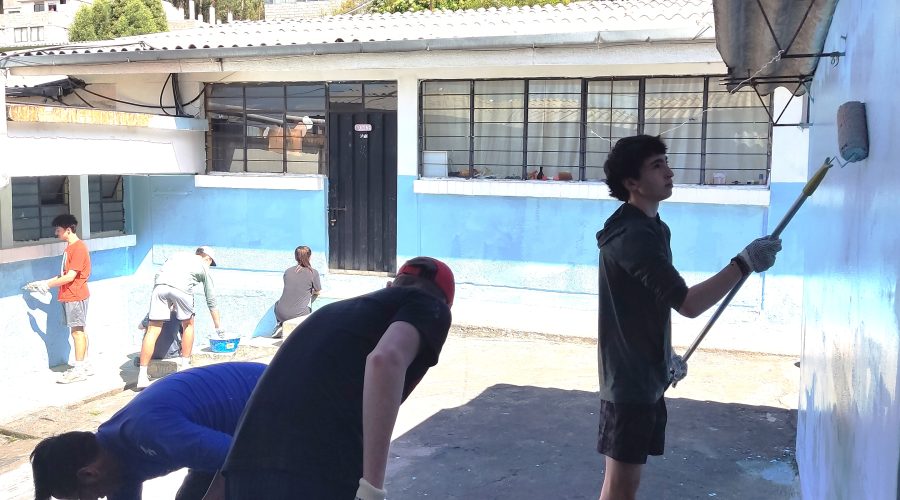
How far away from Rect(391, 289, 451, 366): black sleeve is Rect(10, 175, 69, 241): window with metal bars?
344 inches

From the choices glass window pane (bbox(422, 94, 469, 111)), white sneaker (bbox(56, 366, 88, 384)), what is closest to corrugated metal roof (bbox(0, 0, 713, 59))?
glass window pane (bbox(422, 94, 469, 111))

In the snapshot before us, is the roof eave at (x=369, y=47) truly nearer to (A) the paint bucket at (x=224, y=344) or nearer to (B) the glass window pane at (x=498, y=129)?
(B) the glass window pane at (x=498, y=129)

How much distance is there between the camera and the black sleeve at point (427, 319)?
227 centimetres

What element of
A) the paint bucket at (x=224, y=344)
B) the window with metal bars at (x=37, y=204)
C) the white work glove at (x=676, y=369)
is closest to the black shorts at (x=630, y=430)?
the white work glove at (x=676, y=369)

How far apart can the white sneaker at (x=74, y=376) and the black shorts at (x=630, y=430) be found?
7.40 meters

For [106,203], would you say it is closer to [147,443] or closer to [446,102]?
[446,102]

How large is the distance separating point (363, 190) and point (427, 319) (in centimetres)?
793

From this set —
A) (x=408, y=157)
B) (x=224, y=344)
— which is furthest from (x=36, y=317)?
(x=408, y=157)

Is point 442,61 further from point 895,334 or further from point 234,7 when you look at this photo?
point 234,7

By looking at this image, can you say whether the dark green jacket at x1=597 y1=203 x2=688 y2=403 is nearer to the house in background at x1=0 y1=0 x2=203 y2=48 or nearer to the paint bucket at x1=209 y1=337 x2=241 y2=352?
the paint bucket at x1=209 y1=337 x2=241 y2=352

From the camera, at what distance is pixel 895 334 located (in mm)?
1688

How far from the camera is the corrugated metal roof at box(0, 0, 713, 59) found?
332 inches

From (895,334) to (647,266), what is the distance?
4.35 feet

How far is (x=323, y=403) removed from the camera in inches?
90.9
